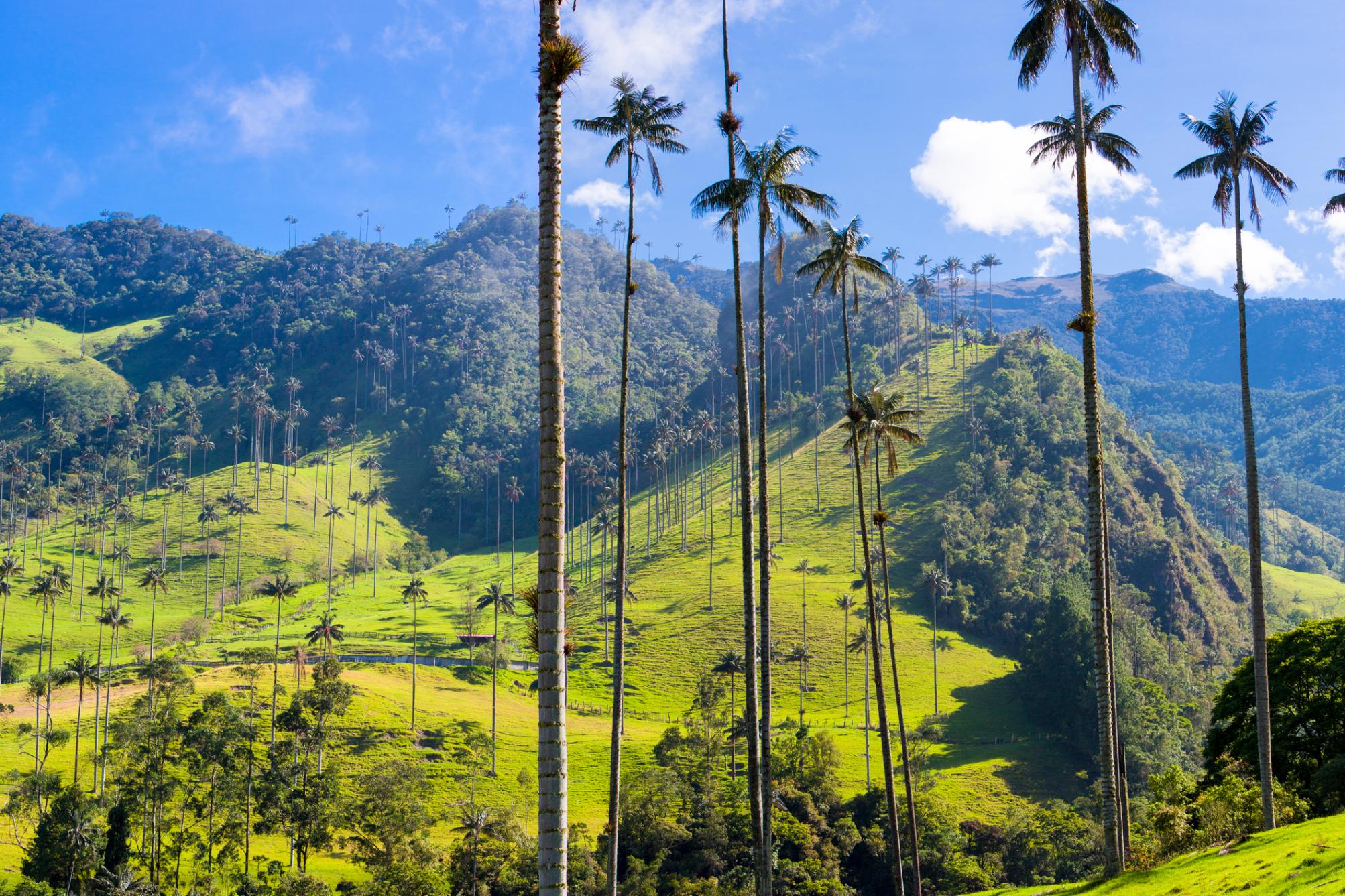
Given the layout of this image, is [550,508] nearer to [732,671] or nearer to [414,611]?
[732,671]

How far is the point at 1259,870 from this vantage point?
23797 mm

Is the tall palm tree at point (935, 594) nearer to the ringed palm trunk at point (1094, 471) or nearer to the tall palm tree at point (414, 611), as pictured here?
the tall palm tree at point (414, 611)

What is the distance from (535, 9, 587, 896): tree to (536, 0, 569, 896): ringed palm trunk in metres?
0.01

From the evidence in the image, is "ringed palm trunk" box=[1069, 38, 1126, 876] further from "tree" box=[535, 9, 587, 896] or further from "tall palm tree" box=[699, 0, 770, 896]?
"tree" box=[535, 9, 587, 896]

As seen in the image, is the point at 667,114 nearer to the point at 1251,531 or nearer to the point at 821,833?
the point at 1251,531

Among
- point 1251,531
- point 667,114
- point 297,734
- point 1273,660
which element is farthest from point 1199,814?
point 297,734

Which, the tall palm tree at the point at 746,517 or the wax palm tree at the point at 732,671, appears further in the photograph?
the wax palm tree at the point at 732,671

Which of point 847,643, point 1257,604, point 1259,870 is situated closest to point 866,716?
point 847,643

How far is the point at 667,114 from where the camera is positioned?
31.9 m

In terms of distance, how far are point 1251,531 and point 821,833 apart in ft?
148

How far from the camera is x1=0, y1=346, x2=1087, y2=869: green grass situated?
95.2 meters

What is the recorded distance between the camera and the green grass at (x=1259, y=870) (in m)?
21.4

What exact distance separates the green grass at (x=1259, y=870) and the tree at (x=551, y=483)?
16.1 metres

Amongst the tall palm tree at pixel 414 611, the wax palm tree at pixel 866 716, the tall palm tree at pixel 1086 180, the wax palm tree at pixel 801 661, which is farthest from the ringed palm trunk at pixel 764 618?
the tall palm tree at pixel 414 611
